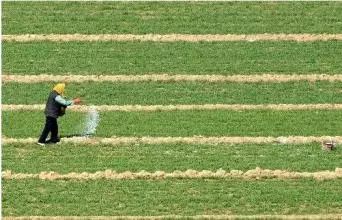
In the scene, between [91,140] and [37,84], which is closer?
[91,140]

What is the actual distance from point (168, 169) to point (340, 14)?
39.6 feet

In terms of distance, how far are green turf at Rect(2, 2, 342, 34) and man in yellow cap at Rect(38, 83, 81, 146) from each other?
7.22 metres

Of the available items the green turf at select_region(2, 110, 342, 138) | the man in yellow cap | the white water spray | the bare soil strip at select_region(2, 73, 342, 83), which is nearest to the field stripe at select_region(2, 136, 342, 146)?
the man in yellow cap

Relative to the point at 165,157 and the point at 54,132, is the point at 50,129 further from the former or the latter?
the point at 165,157

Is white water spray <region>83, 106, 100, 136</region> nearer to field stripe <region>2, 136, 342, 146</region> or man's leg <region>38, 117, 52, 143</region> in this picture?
field stripe <region>2, 136, 342, 146</region>

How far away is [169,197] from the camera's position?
27.1m

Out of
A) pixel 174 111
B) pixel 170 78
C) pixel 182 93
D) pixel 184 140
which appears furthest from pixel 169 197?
pixel 170 78

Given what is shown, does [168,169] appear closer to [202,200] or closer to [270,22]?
[202,200]

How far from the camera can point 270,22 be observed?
38.6 meters

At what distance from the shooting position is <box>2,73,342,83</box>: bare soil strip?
1403 inches

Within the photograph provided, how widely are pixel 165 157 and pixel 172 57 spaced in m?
7.53

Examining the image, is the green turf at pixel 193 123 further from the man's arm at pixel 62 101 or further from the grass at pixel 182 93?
the man's arm at pixel 62 101

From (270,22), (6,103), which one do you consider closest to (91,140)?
(6,103)

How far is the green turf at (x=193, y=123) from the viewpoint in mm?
31844
